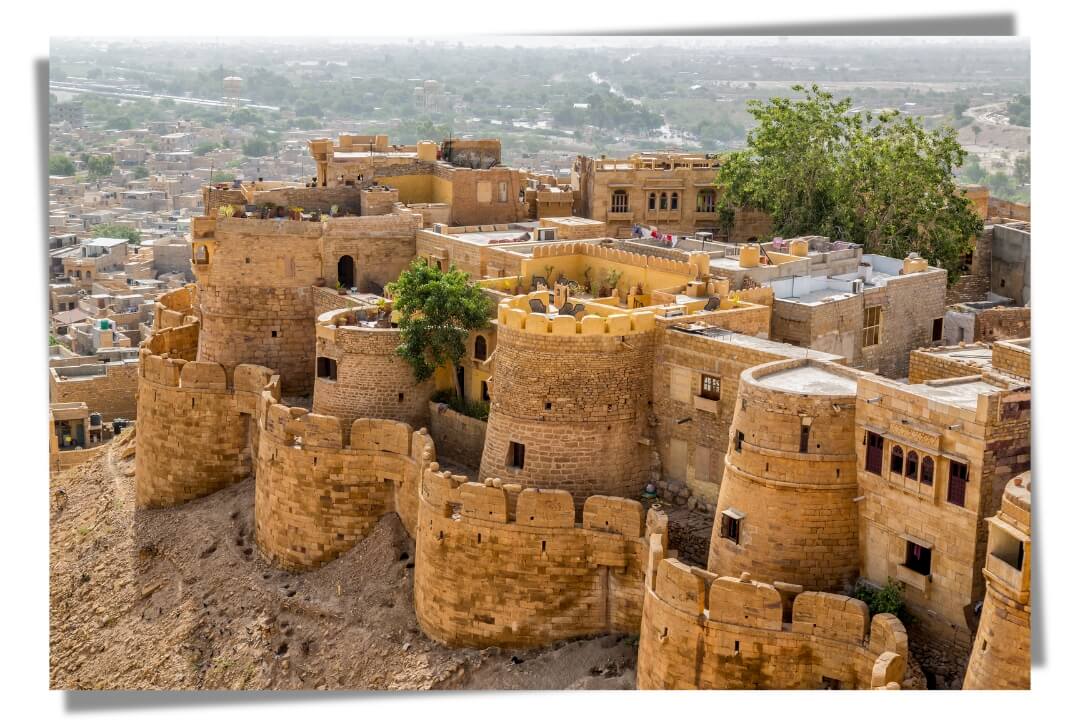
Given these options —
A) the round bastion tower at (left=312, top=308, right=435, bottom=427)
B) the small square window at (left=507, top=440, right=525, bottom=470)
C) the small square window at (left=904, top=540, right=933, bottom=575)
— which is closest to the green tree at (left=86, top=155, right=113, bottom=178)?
the round bastion tower at (left=312, top=308, right=435, bottom=427)

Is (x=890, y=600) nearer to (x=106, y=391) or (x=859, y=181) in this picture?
(x=859, y=181)

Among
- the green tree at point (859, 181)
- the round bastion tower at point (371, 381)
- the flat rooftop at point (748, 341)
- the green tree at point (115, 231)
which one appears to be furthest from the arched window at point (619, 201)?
the green tree at point (115, 231)

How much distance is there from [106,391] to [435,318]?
21.6m

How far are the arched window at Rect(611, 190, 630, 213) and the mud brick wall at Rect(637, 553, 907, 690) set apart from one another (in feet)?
57.6

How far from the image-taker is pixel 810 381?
75.5 ft

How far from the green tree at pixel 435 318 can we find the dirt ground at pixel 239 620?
290cm

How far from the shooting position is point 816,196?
37188 mm

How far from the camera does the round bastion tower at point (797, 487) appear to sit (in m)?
22.1

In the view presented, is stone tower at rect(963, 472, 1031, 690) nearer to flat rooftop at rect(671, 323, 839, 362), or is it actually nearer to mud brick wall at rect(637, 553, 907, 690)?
mud brick wall at rect(637, 553, 907, 690)

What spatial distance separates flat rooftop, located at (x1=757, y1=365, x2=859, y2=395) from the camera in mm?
22422

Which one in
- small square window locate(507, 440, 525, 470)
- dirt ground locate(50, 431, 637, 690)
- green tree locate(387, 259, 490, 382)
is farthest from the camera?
green tree locate(387, 259, 490, 382)

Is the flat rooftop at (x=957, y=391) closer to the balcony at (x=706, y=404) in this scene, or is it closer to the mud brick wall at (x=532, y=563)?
the balcony at (x=706, y=404)

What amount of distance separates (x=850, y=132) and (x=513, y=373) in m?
15.0

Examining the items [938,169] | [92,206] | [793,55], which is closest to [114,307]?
[92,206]
